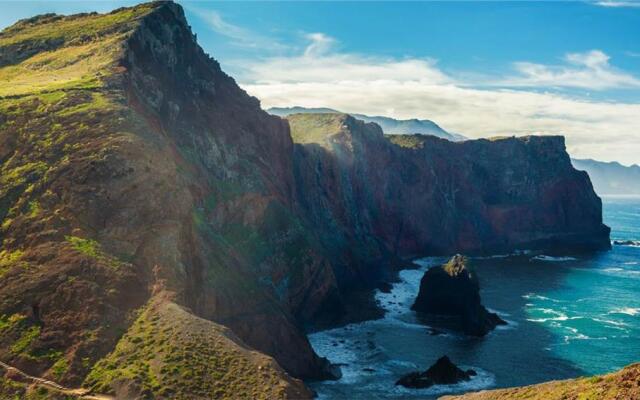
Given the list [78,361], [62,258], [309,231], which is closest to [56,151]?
[62,258]

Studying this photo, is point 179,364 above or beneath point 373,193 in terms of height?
beneath

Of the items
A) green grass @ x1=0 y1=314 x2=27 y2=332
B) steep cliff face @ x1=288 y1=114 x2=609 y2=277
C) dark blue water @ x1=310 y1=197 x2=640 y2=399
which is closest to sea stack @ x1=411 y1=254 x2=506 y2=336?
dark blue water @ x1=310 y1=197 x2=640 y2=399

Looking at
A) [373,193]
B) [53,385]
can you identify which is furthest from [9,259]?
[373,193]

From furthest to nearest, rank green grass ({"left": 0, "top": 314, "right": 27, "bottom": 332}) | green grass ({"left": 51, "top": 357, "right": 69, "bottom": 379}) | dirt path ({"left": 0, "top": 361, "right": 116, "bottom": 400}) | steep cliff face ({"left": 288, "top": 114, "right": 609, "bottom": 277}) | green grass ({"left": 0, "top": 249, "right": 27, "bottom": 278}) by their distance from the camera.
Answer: steep cliff face ({"left": 288, "top": 114, "right": 609, "bottom": 277}) → green grass ({"left": 0, "top": 249, "right": 27, "bottom": 278}) → green grass ({"left": 0, "top": 314, "right": 27, "bottom": 332}) → green grass ({"left": 51, "top": 357, "right": 69, "bottom": 379}) → dirt path ({"left": 0, "top": 361, "right": 116, "bottom": 400})

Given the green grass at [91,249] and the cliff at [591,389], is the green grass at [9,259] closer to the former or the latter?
the green grass at [91,249]

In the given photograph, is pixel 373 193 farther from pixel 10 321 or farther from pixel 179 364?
pixel 10 321

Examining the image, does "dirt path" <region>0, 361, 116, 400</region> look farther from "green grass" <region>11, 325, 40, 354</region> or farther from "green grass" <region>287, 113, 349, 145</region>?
"green grass" <region>287, 113, 349, 145</region>
